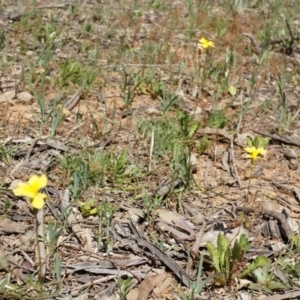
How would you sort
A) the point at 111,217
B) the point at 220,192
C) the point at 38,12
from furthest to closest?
1. the point at 38,12
2. the point at 220,192
3. the point at 111,217

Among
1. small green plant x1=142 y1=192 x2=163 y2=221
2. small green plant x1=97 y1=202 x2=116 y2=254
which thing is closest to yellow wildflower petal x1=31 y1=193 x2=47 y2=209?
small green plant x1=97 y1=202 x2=116 y2=254

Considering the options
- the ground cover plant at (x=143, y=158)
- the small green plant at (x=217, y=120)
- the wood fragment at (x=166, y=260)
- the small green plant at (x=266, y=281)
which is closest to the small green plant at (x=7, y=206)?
the ground cover plant at (x=143, y=158)

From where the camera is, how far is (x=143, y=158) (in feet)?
10.9

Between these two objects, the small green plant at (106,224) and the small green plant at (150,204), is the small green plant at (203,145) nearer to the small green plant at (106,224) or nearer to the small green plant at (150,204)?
the small green plant at (150,204)

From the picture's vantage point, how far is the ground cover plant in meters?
2.44

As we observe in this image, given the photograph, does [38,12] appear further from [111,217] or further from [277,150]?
[111,217]

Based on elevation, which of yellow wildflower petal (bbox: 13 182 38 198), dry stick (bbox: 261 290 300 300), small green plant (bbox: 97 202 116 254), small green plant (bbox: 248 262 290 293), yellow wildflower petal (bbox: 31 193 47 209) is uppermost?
yellow wildflower petal (bbox: 31 193 47 209)

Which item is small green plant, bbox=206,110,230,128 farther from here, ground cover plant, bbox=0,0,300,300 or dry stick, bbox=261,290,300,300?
dry stick, bbox=261,290,300,300

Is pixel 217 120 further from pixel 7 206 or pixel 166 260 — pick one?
pixel 7 206

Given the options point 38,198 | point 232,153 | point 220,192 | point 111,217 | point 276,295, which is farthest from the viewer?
point 232,153

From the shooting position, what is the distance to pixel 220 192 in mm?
3127

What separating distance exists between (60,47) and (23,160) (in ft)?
5.97

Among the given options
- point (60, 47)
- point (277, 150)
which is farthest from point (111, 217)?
point (60, 47)

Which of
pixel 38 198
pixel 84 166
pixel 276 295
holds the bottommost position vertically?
pixel 276 295
